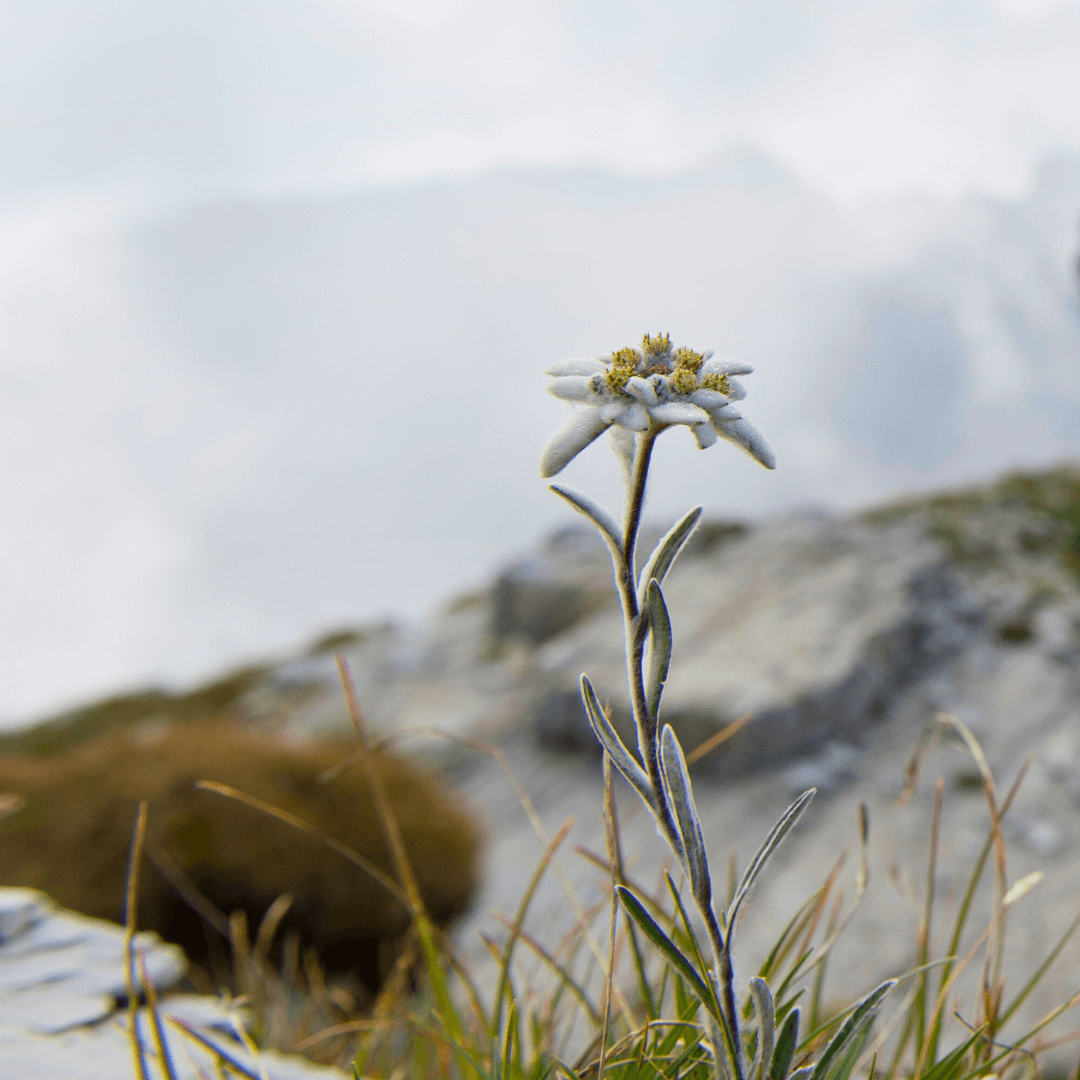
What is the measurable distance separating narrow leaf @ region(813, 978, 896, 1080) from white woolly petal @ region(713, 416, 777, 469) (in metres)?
0.76

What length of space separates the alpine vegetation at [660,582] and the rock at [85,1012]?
1.05 m

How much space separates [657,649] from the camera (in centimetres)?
103

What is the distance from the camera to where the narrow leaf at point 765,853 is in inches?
42.4

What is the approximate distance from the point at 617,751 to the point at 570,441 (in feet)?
1.36

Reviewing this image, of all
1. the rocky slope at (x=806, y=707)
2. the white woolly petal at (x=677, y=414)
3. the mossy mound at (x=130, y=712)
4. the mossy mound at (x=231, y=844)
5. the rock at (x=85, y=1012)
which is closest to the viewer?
the white woolly petal at (x=677, y=414)

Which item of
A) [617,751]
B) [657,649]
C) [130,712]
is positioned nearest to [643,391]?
[657,649]

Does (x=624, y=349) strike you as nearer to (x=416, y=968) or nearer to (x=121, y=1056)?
(x=121, y=1056)

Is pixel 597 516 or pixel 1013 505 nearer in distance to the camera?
pixel 597 516

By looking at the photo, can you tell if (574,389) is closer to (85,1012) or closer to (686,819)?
(686,819)

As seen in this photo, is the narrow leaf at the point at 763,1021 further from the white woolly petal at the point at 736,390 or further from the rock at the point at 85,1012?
the rock at the point at 85,1012

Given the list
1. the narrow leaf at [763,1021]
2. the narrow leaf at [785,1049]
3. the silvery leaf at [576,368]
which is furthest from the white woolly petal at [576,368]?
the narrow leaf at [785,1049]

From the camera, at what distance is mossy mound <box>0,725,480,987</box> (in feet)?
14.3

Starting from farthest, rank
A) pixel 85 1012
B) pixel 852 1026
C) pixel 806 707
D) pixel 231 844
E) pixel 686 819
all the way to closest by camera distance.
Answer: pixel 806 707 → pixel 231 844 → pixel 85 1012 → pixel 852 1026 → pixel 686 819

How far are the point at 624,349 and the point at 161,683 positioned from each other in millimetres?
18986
